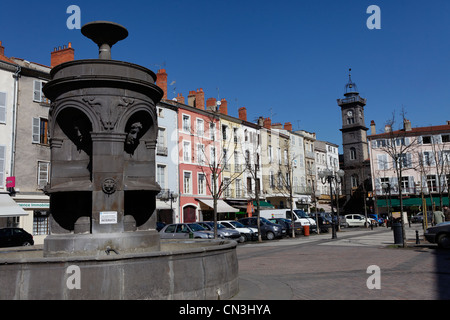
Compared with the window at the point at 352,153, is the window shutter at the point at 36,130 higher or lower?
lower

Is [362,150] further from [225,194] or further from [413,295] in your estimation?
[413,295]

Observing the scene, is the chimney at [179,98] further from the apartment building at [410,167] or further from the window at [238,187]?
the apartment building at [410,167]

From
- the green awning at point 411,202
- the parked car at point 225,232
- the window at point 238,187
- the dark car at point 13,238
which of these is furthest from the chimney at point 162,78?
the green awning at point 411,202

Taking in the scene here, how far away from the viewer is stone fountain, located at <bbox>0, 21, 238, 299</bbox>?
23.4 ft

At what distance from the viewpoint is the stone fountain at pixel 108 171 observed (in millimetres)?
7141

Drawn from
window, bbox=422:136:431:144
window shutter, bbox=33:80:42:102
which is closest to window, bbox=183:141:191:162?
window shutter, bbox=33:80:42:102

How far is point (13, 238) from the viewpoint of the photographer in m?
22.3

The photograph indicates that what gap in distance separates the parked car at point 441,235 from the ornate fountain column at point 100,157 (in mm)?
12275

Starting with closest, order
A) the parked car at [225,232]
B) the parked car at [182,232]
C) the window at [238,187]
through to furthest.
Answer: the parked car at [182,232]
the parked car at [225,232]
the window at [238,187]

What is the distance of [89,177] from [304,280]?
5169 mm

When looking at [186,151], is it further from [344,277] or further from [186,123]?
[344,277]

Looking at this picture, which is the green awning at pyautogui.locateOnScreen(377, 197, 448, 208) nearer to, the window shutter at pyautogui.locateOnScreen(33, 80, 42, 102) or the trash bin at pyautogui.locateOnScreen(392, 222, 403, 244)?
the trash bin at pyautogui.locateOnScreen(392, 222, 403, 244)

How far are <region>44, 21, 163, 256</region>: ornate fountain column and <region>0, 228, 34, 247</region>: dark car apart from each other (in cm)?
1617
